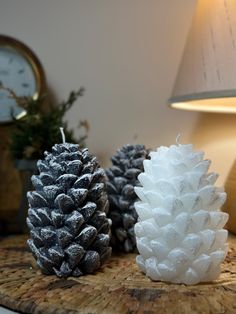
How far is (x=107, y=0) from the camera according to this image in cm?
107

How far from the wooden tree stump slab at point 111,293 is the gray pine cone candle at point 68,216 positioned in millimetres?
23

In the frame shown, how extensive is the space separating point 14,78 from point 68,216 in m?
0.57

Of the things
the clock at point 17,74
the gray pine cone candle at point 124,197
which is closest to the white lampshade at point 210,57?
the gray pine cone candle at point 124,197

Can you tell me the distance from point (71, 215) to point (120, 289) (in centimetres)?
12

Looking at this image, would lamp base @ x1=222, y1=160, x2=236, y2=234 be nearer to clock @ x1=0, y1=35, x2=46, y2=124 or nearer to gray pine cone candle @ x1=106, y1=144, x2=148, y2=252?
gray pine cone candle @ x1=106, y1=144, x2=148, y2=252

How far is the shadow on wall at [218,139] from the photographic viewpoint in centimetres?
100

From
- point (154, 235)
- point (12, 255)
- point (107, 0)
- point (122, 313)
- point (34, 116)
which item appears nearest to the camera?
point (122, 313)

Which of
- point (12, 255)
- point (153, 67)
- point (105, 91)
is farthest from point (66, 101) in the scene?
point (12, 255)

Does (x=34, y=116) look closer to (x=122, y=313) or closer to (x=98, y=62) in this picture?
(x=98, y=62)

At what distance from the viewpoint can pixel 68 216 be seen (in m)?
0.61

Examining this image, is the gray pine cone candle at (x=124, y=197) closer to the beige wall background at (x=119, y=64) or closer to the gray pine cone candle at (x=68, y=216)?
the gray pine cone candle at (x=68, y=216)

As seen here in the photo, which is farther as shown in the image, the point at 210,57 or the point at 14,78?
the point at 14,78

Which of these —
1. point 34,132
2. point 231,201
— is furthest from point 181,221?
point 34,132

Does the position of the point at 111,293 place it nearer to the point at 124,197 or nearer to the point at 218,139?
the point at 124,197
